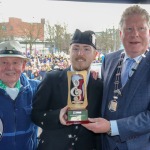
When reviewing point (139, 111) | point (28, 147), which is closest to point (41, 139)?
point (28, 147)

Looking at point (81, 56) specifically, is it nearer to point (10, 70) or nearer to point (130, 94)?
point (130, 94)

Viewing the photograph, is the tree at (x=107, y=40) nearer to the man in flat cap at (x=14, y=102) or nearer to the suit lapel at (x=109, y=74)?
the suit lapel at (x=109, y=74)

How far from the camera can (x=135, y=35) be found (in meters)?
2.03

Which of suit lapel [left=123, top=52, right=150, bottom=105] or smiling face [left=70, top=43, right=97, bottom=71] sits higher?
smiling face [left=70, top=43, right=97, bottom=71]

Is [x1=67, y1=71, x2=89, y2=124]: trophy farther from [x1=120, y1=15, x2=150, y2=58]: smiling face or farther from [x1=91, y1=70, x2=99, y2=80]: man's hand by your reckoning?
[x1=120, y1=15, x2=150, y2=58]: smiling face

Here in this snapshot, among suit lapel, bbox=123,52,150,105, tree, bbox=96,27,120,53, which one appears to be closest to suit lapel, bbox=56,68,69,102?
suit lapel, bbox=123,52,150,105

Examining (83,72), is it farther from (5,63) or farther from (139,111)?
(5,63)

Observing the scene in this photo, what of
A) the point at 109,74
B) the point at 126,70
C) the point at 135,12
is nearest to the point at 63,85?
the point at 109,74

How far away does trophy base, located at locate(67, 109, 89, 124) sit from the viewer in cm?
190

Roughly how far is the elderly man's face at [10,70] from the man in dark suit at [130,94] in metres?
0.74

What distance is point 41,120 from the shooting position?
80.3 inches

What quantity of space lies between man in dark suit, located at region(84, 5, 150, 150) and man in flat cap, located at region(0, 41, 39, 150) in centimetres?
60

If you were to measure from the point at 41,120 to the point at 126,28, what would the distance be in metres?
0.97

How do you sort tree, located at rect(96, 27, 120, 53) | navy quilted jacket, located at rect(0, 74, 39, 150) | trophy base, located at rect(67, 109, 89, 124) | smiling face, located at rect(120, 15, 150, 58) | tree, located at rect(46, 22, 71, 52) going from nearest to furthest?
trophy base, located at rect(67, 109, 89, 124), smiling face, located at rect(120, 15, 150, 58), navy quilted jacket, located at rect(0, 74, 39, 150), tree, located at rect(96, 27, 120, 53), tree, located at rect(46, 22, 71, 52)
